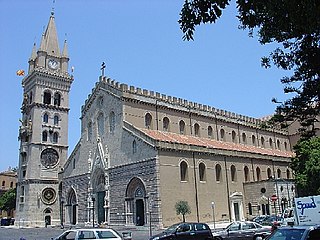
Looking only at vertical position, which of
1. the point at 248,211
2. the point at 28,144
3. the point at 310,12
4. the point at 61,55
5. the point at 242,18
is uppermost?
the point at 61,55

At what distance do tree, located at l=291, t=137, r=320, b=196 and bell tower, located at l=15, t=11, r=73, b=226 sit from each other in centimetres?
3849

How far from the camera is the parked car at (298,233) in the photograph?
1045 centimetres

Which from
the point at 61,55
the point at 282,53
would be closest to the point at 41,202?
the point at 61,55

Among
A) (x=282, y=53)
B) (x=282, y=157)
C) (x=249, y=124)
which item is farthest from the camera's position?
(x=249, y=124)

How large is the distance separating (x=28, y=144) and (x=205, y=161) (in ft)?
108

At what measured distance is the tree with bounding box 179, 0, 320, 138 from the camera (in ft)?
21.4

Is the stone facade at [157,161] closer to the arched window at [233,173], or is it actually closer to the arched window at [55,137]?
the arched window at [233,173]

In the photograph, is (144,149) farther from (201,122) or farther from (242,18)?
(242,18)

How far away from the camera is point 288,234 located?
36.0 feet

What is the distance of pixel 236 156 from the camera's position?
1754 inches

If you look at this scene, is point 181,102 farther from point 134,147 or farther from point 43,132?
point 43,132

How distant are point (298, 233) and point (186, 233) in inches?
393

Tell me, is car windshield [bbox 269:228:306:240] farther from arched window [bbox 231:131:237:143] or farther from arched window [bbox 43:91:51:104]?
arched window [bbox 43:91:51:104]

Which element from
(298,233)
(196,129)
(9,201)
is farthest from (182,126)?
(9,201)
